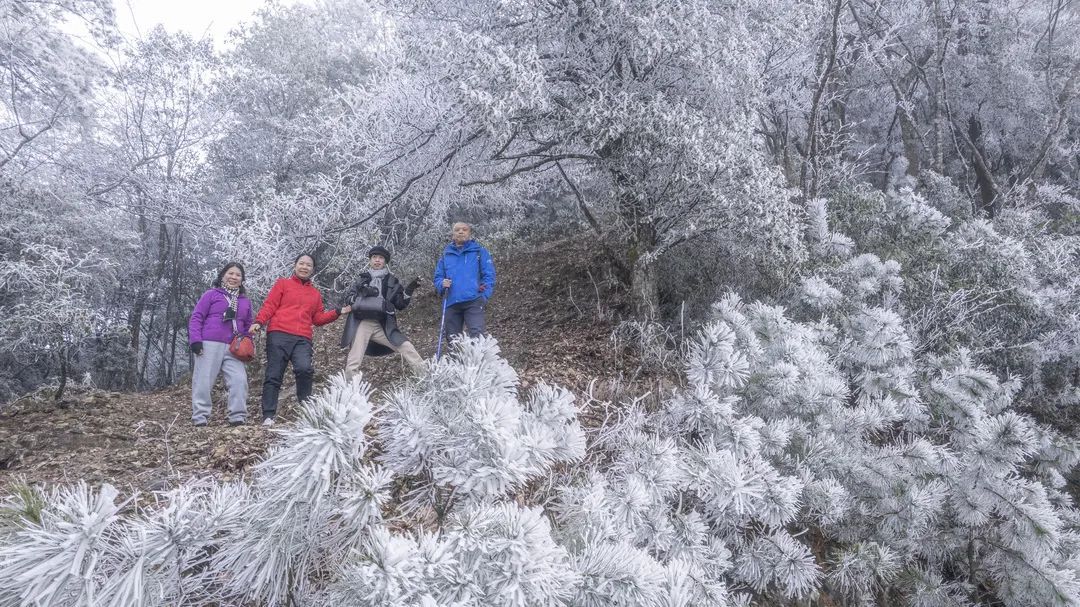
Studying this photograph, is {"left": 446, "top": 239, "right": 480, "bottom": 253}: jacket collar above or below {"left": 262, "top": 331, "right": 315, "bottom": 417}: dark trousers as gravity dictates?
above

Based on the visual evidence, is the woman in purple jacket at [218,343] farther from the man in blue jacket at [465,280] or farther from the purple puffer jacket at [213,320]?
the man in blue jacket at [465,280]

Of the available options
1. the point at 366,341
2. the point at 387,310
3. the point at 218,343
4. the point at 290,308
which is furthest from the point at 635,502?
the point at 218,343

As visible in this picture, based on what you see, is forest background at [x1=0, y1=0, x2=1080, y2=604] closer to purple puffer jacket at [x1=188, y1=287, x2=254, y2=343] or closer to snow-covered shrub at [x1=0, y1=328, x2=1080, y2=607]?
snow-covered shrub at [x1=0, y1=328, x2=1080, y2=607]

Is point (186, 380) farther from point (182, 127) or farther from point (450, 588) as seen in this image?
point (450, 588)

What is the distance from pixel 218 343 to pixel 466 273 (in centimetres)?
230

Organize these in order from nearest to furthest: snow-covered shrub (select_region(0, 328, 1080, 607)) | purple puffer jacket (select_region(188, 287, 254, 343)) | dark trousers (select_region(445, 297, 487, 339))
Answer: snow-covered shrub (select_region(0, 328, 1080, 607)), purple puffer jacket (select_region(188, 287, 254, 343)), dark trousers (select_region(445, 297, 487, 339))

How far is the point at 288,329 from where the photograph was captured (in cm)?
555

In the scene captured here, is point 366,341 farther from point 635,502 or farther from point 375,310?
point 635,502

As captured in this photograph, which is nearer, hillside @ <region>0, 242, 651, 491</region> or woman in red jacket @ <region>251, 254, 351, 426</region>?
hillside @ <region>0, 242, 651, 491</region>

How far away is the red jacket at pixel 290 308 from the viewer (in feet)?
18.2

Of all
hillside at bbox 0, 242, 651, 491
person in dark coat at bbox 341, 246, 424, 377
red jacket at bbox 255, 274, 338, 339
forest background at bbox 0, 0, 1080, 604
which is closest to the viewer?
forest background at bbox 0, 0, 1080, 604

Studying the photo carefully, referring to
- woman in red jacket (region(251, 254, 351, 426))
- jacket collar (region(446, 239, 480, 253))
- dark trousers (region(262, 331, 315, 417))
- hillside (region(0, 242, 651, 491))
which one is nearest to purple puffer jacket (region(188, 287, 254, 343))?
woman in red jacket (region(251, 254, 351, 426))

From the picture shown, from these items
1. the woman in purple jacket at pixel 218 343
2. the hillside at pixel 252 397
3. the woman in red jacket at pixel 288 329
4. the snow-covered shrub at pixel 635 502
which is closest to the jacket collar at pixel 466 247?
the woman in red jacket at pixel 288 329

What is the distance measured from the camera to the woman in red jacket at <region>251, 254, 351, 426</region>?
→ 5.51 metres
